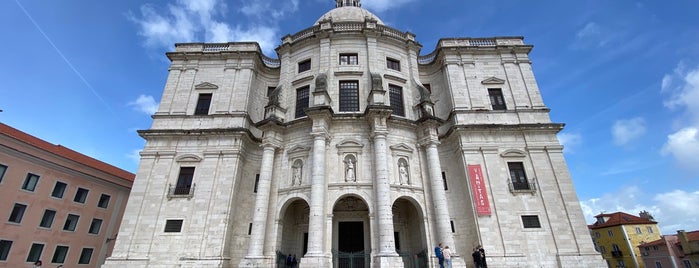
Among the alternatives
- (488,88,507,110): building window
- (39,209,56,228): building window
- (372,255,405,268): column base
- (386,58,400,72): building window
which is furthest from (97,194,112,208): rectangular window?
(488,88,507,110): building window

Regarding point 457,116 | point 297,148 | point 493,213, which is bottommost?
point 493,213

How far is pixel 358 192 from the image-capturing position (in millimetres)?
17281

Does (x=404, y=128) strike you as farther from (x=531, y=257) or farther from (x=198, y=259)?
(x=198, y=259)

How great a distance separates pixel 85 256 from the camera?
79.4ft

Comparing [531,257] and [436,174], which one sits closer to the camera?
[531,257]

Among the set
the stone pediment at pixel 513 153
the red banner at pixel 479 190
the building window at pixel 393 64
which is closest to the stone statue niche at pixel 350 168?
the red banner at pixel 479 190

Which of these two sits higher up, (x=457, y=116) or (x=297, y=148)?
(x=457, y=116)

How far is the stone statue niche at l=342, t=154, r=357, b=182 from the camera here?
1778 centimetres

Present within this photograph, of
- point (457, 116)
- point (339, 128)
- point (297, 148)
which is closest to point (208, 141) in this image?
point (297, 148)

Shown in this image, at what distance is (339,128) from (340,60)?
6.01 metres

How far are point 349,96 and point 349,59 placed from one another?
10.8 feet

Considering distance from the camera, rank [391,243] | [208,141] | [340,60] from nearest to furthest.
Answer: [391,243] → [208,141] → [340,60]

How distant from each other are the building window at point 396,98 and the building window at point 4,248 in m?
27.0

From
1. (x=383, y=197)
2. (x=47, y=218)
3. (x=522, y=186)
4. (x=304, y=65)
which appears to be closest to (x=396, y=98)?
(x=304, y=65)
